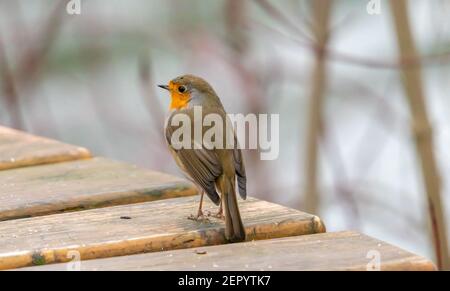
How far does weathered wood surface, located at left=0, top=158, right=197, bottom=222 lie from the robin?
0.08 metres

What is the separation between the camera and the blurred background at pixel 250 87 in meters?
5.36

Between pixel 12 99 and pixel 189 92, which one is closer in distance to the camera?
pixel 189 92

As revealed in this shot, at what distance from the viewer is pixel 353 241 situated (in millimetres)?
2283

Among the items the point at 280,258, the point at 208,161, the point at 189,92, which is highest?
the point at 189,92

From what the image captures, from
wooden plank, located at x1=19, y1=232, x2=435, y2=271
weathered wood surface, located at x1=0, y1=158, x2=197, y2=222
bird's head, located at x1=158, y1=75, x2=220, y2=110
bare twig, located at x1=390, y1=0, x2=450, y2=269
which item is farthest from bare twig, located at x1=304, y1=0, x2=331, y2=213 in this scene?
wooden plank, located at x1=19, y1=232, x2=435, y2=271

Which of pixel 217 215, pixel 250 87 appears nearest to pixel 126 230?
pixel 217 215

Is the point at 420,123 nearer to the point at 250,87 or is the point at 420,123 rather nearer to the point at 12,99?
the point at 250,87

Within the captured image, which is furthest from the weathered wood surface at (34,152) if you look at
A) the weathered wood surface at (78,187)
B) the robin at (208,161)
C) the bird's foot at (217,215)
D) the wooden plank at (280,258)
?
the wooden plank at (280,258)

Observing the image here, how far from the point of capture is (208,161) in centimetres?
305

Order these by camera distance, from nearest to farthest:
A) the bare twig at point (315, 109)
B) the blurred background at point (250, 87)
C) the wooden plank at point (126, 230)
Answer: the wooden plank at point (126, 230) → the bare twig at point (315, 109) → the blurred background at point (250, 87)

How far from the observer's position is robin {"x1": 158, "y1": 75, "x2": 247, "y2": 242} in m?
2.61

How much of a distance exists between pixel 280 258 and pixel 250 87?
10.5 feet

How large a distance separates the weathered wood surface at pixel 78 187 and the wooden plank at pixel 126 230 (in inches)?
4.1

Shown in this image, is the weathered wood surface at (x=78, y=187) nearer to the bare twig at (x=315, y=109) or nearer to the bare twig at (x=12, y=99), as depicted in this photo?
the bare twig at (x=315, y=109)
